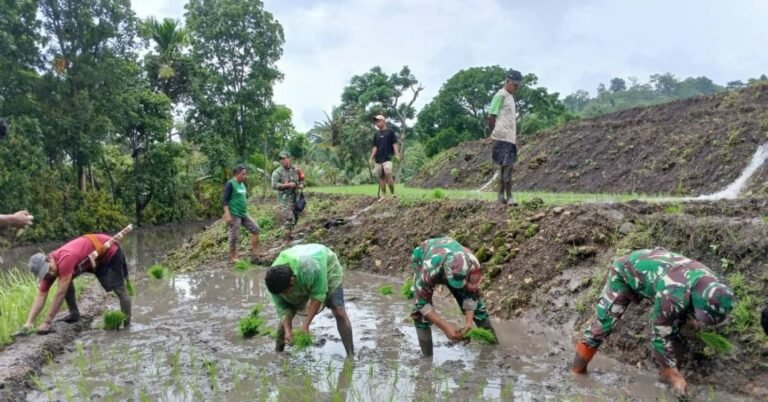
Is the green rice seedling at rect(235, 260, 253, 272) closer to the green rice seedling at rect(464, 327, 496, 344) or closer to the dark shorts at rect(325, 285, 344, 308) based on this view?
the dark shorts at rect(325, 285, 344, 308)

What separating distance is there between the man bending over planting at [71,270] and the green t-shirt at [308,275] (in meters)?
2.80

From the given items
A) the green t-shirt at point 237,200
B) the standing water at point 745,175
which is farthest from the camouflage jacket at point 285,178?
the standing water at point 745,175

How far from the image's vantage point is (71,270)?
7004mm

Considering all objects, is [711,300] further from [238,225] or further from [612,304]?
[238,225]

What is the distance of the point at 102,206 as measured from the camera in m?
27.5

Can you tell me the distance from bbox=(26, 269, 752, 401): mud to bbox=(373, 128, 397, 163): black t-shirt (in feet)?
18.0

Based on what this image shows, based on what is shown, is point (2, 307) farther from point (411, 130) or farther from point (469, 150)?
point (411, 130)

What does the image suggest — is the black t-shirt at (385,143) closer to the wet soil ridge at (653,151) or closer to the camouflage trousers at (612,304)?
the wet soil ridge at (653,151)

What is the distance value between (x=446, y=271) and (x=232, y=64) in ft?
87.2

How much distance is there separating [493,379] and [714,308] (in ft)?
6.20

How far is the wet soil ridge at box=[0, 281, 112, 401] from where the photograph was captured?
5254mm

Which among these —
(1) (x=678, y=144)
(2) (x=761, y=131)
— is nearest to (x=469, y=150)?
(1) (x=678, y=144)

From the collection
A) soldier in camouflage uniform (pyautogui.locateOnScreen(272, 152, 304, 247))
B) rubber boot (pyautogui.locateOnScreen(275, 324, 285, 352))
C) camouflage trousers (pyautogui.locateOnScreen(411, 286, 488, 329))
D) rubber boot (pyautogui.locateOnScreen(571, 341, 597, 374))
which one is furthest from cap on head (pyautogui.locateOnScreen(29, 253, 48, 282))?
rubber boot (pyautogui.locateOnScreen(571, 341, 597, 374))

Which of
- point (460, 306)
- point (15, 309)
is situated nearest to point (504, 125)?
point (460, 306)
